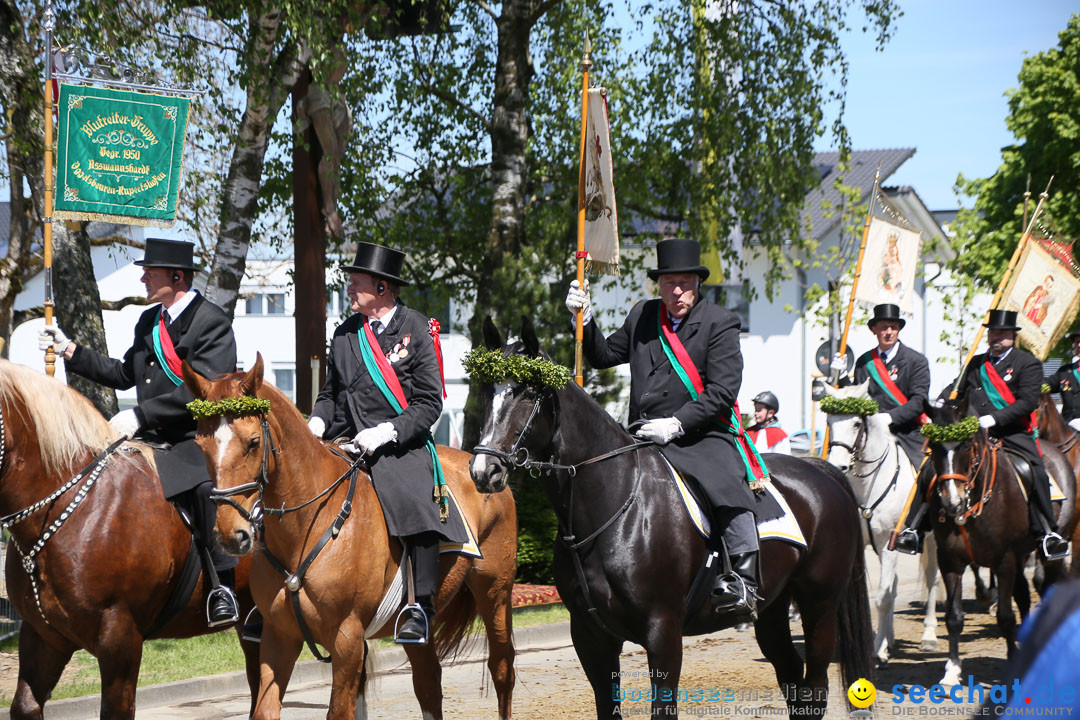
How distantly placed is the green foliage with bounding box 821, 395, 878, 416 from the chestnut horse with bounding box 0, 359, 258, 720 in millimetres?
6544

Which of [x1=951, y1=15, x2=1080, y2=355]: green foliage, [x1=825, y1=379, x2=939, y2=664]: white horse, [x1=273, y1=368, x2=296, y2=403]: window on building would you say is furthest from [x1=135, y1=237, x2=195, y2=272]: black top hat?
[x1=273, y1=368, x2=296, y2=403]: window on building

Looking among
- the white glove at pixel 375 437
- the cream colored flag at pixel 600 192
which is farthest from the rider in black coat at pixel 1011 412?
the white glove at pixel 375 437

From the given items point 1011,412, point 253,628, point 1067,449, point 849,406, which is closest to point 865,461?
point 849,406

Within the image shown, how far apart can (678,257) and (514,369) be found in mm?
1476

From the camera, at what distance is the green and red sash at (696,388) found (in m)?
6.31

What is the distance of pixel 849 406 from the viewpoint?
10273 mm

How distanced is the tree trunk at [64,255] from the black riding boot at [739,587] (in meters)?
7.35

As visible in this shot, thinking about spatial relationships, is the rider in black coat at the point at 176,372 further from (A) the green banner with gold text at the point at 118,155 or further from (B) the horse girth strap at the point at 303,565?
(A) the green banner with gold text at the point at 118,155

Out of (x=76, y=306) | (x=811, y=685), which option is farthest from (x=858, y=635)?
(x=76, y=306)

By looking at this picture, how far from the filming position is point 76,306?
11.2 metres

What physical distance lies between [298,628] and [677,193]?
1436 centimetres

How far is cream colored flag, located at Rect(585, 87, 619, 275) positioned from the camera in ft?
24.4

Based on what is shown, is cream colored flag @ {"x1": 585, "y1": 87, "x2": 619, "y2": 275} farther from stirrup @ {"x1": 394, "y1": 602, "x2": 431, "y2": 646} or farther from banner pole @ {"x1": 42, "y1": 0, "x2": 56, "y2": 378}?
banner pole @ {"x1": 42, "y1": 0, "x2": 56, "y2": 378}

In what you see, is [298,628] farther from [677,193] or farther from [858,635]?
[677,193]
